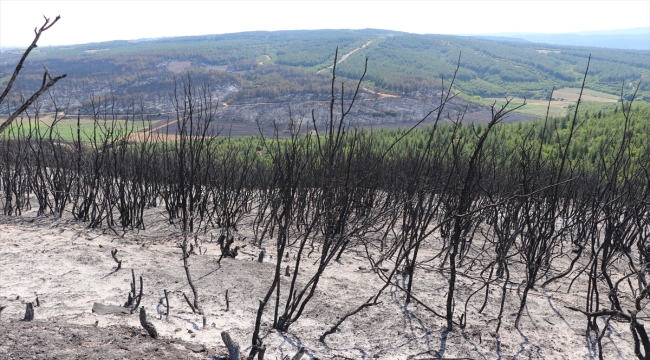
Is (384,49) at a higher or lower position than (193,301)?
higher

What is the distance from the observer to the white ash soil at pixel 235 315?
101 inches

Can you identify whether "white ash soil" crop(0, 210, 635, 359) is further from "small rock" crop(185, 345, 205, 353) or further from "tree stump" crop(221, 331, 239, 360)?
"tree stump" crop(221, 331, 239, 360)

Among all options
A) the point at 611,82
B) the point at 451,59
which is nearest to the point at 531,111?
the point at 611,82

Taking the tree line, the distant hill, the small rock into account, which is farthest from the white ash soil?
the distant hill

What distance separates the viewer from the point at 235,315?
325cm

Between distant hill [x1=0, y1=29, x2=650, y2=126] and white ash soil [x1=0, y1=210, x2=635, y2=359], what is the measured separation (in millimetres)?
40633

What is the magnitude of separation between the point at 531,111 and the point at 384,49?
161 feet

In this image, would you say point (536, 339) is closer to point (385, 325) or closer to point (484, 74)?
point (385, 325)

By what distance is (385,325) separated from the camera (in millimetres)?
3293

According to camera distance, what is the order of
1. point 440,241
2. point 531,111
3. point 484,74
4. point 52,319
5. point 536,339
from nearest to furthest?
1. point 52,319
2. point 536,339
3. point 440,241
4. point 531,111
5. point 484,74

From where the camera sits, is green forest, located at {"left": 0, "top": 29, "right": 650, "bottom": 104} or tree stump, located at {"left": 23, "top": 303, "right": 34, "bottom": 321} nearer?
tree stump, located at {"left": 23, "top": 303, "right": 34, "bottom": 321}

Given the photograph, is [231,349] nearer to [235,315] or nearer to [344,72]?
[235,315]

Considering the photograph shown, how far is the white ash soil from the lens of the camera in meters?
2.56

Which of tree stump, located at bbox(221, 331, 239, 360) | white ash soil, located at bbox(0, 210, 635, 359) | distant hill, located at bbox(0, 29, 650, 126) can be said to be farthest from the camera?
distant hill, located at bbox(0, 29, 650, 126)
